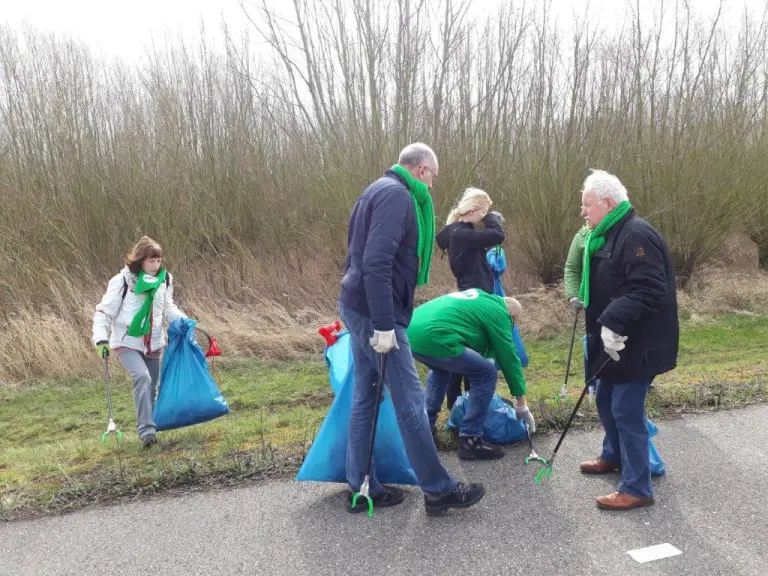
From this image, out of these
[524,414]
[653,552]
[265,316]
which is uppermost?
[524,414]

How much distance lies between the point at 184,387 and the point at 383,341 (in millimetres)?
2237

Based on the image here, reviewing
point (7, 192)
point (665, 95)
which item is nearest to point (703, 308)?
point (665, 95)

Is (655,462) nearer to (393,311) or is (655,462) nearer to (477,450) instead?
(477,450)

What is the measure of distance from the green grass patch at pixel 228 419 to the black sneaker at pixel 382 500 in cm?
65

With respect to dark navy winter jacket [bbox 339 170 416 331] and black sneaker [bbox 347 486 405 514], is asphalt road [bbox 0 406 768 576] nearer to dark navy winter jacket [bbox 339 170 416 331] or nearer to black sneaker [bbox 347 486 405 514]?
black sneaker [bbox 347 486 405 514]

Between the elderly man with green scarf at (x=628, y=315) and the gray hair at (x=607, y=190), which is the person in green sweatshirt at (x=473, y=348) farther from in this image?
the gray hair at (x=607, y=190)

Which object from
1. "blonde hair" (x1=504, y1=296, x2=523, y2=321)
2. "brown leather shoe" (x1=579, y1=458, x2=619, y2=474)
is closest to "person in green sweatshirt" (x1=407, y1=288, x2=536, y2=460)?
"blonde hair" (x1=504, y1=296, x2=523, y2=321)

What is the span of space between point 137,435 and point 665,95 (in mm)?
10322

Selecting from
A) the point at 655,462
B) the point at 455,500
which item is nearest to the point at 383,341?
the point at 455,500

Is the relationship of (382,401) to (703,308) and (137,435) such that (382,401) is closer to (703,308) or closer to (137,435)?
(137,435)

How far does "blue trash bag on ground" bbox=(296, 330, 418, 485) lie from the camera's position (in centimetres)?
366

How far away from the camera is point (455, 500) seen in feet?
11.2

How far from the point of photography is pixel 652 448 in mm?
3873

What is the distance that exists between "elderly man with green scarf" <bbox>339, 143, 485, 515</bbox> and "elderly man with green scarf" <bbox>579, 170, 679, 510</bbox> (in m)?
0.84
